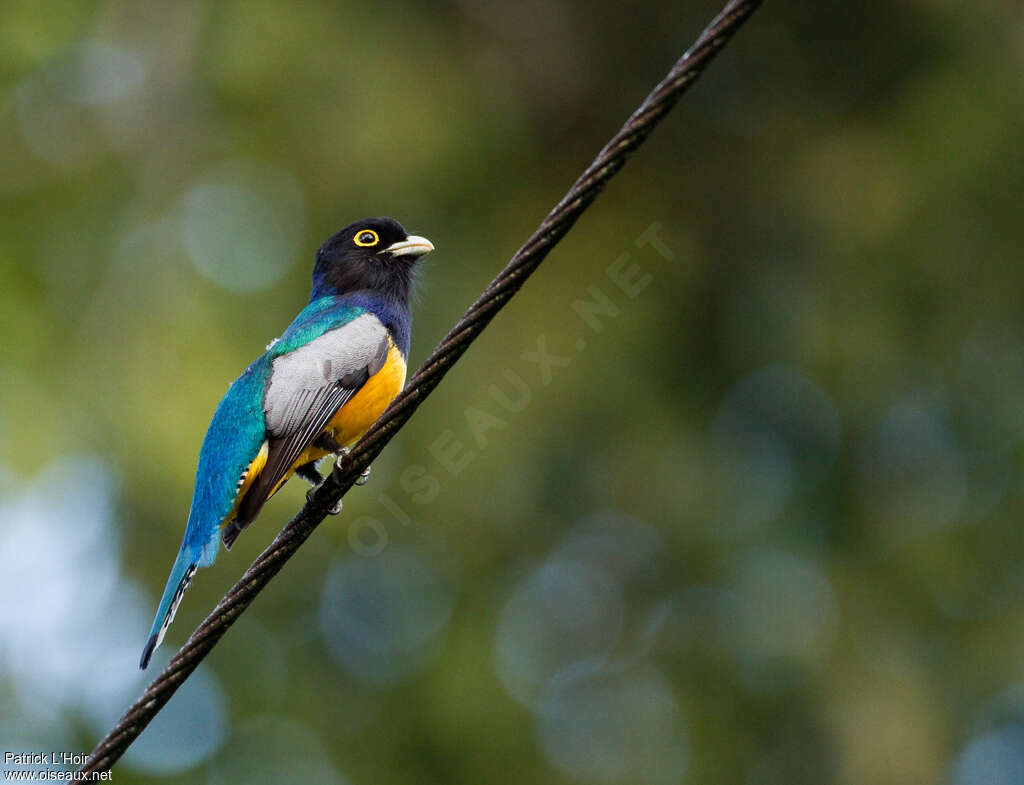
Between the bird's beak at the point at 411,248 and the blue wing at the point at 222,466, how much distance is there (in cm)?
81

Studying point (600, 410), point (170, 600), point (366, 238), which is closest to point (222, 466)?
point (170, 600)

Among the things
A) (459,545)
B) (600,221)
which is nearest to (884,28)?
(600,221)

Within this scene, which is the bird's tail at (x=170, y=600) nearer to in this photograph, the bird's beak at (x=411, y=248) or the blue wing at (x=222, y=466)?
the blue wing at (x=222, y=466)

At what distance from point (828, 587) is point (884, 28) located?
4642mm

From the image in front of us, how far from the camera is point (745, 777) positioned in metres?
9.62

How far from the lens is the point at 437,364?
3.57 m

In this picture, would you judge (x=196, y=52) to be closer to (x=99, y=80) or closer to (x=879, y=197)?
(x=99, y=80)

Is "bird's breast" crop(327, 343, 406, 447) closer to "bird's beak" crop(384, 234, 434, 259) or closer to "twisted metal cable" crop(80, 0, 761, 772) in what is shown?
"bird's beak" crop(384, 234, 434, 259)

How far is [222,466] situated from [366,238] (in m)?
1.61

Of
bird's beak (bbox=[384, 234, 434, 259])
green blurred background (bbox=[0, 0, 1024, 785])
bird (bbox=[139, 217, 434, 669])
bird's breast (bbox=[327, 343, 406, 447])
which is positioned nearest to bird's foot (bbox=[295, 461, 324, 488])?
bird (bbox=[139, 217, 434, 669])

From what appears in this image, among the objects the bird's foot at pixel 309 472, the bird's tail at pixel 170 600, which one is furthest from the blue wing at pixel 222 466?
the bird's foot at pixel 309 472

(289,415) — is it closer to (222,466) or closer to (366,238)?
(222,466)

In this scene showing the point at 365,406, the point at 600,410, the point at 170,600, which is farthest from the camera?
the point at 600,410

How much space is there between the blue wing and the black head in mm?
718
